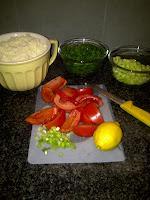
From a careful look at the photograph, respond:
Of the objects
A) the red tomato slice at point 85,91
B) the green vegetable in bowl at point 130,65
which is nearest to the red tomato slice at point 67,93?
the red tomato slice at point 85,91

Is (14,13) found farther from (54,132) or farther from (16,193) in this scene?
(16,193)

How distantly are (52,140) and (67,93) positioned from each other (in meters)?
0.23

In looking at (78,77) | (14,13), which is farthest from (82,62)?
(14,13)

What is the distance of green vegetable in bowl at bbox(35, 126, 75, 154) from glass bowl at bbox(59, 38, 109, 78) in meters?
0.33

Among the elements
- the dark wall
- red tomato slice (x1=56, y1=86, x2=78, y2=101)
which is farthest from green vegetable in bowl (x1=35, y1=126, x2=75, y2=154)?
the dark wall

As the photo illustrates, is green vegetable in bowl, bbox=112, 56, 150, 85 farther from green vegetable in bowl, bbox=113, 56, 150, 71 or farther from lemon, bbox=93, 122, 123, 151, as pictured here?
lemon, bbox=93, 122, 123, 151

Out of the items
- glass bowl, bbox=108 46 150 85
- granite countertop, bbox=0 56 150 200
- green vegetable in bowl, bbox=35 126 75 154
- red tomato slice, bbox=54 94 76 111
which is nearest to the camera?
granite countertop, bbox=0 56 150 200

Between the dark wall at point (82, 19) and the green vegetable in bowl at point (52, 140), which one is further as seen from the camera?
the dark wall at point (82, 19)

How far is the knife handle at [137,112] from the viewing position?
34.0 inches

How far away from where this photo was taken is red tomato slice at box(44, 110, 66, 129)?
87 cm

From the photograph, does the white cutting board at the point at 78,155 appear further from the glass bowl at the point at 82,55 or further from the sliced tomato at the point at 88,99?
the glass bowl at the point at 82,55

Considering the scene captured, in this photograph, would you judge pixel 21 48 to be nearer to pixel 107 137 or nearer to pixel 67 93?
pixel 67 93

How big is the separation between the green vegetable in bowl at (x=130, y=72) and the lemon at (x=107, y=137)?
310 mm

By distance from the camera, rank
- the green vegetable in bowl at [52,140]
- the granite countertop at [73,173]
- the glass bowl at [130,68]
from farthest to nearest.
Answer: the glass bowl at [130,68]
the green vegetable in bowl at [52,140]
the granite countertop at [73,173]
